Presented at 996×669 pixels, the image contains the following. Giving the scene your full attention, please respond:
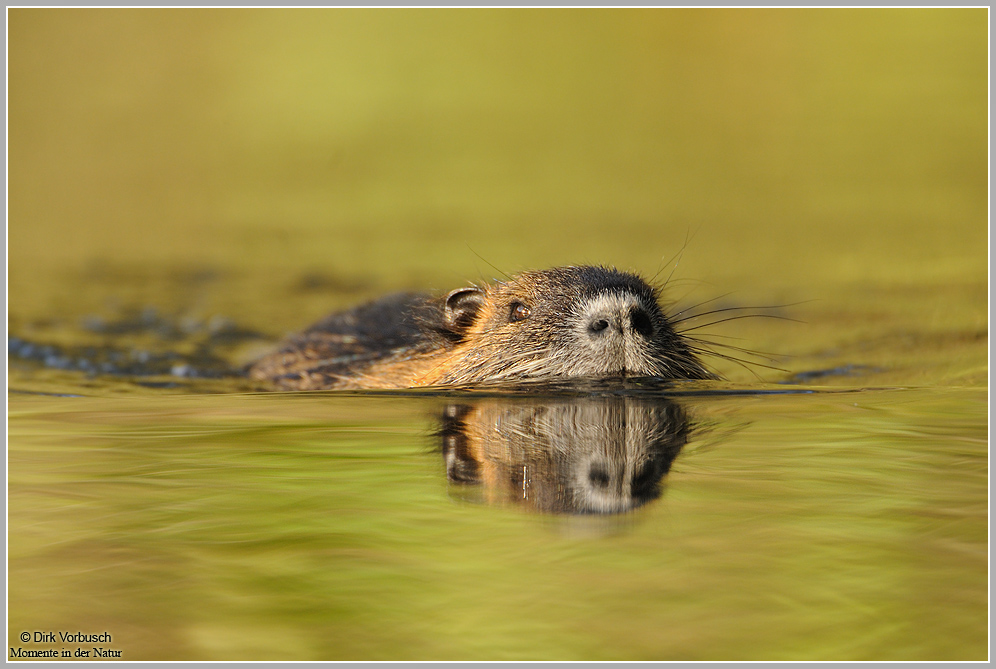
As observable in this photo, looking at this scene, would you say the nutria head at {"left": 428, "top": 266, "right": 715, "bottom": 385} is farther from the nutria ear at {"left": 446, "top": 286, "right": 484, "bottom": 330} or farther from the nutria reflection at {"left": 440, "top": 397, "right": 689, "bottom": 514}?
the nutria reflection at {"left": 440, "top": 397, "right": 689, "bottom": 514}

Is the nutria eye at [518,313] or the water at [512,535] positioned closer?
the water at [512,535]

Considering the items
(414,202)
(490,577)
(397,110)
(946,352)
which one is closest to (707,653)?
(490,577)

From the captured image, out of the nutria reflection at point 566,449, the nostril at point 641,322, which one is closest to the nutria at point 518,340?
the nostril at point 641,322

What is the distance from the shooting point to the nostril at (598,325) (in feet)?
13.4

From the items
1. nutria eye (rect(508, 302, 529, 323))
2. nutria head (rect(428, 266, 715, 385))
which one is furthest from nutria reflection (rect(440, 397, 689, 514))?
nutria eye (rect(508, 302, 529, 323))

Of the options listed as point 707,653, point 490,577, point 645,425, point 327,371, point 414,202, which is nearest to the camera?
point 707,653

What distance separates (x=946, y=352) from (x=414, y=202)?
23.4 ft

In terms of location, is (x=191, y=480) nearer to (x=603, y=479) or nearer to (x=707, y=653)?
(x=603, y=479)

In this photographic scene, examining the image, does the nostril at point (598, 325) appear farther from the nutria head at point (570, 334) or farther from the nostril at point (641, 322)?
the nostril at point (641, 322)

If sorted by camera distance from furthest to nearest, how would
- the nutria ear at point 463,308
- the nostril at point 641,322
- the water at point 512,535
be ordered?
the nutria ear at point 463,308
the nostril at point 641,322
the water at point 512,535

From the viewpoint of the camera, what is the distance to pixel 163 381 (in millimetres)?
6098

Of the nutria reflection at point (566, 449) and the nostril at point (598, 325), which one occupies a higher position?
the nostril at point (598, 325)

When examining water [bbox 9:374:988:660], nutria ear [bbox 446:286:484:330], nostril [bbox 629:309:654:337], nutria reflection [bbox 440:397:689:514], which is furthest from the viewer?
nutria ear [bbox 446:286:484:330]

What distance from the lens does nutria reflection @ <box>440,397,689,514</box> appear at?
2.98 metres
